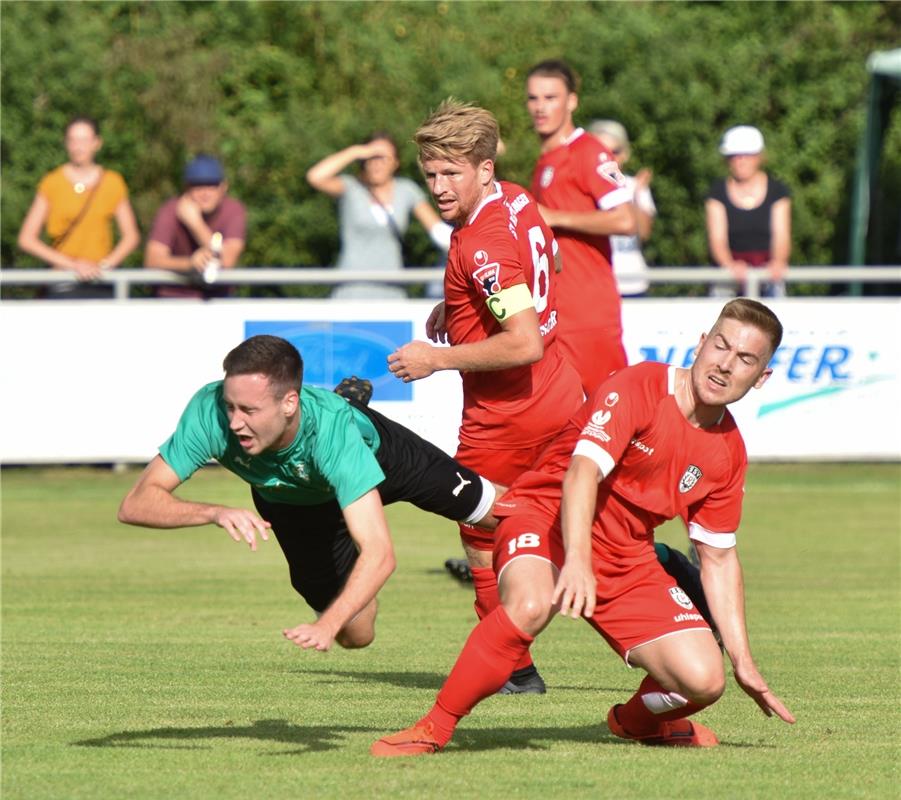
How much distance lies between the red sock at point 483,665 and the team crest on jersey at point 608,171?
13.9ft

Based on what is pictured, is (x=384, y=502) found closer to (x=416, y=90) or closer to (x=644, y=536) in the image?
(x=644, y=536)

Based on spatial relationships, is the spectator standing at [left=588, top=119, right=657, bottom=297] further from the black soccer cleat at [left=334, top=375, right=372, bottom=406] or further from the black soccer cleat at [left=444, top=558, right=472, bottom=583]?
the black soccer cleat at [left=334, top=375, right=372, bottom=406]

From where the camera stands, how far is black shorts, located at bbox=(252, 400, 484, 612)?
7527 millimetres

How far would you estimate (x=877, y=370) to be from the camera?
592 inches

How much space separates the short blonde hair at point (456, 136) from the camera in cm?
757

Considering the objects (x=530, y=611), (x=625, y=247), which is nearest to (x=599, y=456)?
(x=530, y=611)

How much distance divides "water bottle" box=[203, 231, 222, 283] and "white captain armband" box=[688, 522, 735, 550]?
28.1ft

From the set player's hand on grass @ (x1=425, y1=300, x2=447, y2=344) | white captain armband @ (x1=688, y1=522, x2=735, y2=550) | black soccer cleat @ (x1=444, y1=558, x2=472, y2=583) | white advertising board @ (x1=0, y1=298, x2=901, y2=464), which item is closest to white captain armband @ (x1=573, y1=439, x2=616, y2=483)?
white captain armband @ (x1=688, y1=522, x2=735, y2=550)

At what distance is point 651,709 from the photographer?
265 inches

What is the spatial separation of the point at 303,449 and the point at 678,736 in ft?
5.51

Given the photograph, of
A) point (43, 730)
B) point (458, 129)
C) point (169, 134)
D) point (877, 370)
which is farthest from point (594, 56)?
point (43, 730)

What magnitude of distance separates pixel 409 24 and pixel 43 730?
16150 mm

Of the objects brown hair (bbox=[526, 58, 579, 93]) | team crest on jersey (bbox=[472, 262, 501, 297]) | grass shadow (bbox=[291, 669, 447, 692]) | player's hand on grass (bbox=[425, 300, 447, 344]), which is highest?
brown hair (bbox=[526, 58, 579, 93])

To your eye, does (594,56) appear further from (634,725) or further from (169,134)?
(634,725)
